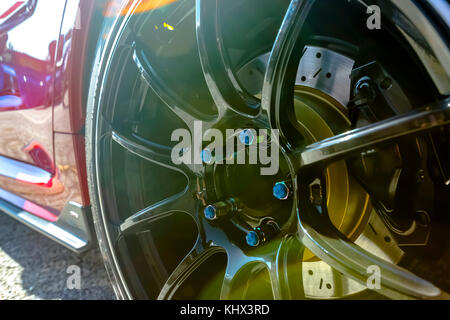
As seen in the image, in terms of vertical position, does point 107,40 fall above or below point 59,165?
above

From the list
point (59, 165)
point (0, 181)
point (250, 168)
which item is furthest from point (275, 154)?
point (0, 181)

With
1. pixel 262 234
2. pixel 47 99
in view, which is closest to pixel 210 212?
pixel 262 234

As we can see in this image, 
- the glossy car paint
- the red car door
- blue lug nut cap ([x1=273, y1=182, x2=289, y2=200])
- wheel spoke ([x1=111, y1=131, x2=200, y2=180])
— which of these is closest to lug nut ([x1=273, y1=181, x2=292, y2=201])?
blue lug nut cap ([x1=273, y1=182, x2=289, y2=200])

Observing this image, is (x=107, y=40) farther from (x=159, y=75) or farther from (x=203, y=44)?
(x=203, y=44)

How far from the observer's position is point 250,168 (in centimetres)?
95

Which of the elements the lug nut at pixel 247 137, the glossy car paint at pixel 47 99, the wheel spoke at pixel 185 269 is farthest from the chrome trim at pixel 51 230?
the lug nut at pixel 247 137

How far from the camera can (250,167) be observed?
3.11 feet

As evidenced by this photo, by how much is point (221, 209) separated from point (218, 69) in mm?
323

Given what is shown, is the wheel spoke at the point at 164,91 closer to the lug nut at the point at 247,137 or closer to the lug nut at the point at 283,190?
the lug nut at the point at 247,137

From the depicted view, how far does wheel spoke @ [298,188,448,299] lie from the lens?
597 millimetres

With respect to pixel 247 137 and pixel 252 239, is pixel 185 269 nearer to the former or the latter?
pixel 252 239

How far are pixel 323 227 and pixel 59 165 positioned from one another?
34.6 inches

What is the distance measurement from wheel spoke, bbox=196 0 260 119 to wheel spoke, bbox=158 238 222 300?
13.9 inches

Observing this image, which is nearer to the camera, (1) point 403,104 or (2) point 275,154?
(1) point 403,104
